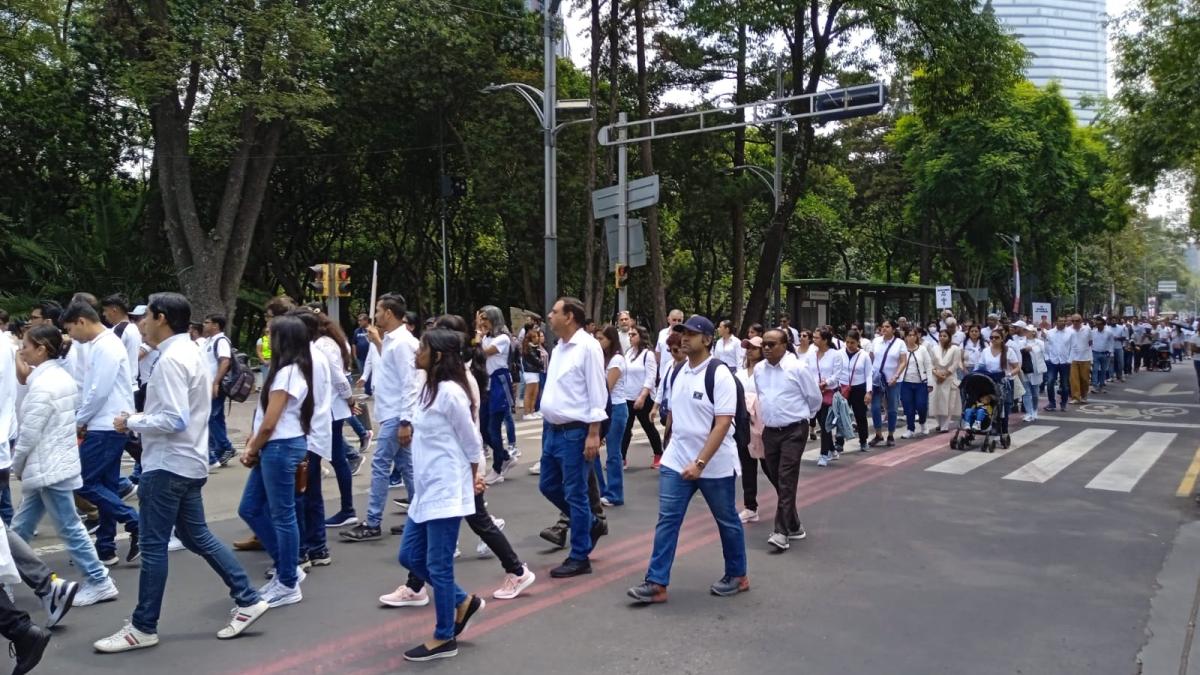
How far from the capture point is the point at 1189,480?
10367 millimetres

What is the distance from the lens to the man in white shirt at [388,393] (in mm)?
7141

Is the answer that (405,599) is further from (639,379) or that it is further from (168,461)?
(639,379)

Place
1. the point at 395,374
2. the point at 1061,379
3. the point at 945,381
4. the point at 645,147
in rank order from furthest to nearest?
the point at 645,147 → the point at 1061,379 → the point at 945,381 → the point at 395,374

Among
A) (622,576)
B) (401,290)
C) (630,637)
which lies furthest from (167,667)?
(401,290)

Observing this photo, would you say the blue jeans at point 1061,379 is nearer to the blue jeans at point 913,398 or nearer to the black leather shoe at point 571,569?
the blue jeans at point 913,398

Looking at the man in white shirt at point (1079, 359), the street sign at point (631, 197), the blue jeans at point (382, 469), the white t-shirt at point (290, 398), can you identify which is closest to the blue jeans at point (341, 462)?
the blue jeans at point (382, 469)

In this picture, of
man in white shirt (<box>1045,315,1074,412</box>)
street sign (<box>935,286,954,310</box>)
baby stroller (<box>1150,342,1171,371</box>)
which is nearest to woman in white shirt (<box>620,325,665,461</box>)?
man in white shirt (<box>1045,315,1074,412</box>)

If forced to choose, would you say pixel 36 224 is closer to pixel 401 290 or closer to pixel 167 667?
pixel 401 290

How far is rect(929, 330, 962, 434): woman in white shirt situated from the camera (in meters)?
14.4

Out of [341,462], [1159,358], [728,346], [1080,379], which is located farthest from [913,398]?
[1159,358]

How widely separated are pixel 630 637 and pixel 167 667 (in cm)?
236

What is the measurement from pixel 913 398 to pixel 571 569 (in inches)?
352

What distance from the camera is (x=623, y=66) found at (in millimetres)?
26766

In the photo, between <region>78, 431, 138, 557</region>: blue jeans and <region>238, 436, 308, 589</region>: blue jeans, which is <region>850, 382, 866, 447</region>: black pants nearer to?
<region>238, 436, 308, 589</region>: blue jeans
